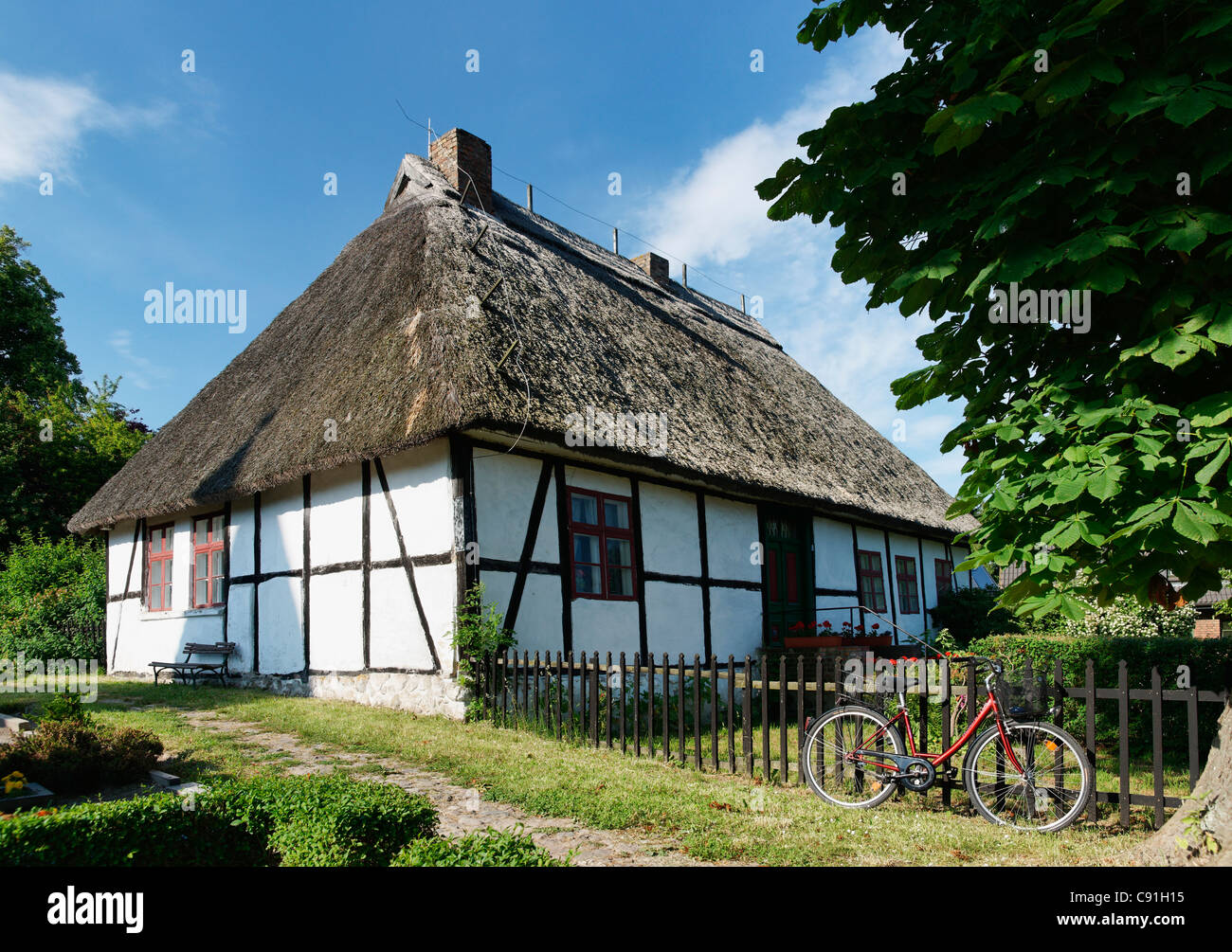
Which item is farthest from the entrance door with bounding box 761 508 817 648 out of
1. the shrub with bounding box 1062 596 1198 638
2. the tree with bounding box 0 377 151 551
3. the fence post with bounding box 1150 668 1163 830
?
the tree with bounding box 0 377 151 551

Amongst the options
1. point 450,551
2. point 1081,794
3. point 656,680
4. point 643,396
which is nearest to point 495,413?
point 450,551

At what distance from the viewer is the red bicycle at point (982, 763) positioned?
17.1 ft

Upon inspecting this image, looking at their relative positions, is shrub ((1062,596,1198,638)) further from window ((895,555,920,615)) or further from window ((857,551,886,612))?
window ((857,551,886,612))

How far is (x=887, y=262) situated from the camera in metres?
5.05

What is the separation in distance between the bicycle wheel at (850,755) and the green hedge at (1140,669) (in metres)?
3.20

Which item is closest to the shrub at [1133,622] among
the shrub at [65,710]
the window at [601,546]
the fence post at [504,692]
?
the window at [601,546]

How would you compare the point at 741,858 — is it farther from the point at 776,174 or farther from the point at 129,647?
the point at 129,647

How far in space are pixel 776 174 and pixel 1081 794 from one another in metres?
4.20

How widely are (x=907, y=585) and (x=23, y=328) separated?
25632 millimetres

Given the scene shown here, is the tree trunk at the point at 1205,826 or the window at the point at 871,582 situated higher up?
the window at the point at 871,582

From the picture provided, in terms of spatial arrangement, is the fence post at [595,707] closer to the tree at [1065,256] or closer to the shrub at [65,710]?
the tree at [1065,256]

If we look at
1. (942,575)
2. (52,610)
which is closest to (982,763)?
(942,575)

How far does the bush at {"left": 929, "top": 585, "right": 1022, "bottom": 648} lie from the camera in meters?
17.9
